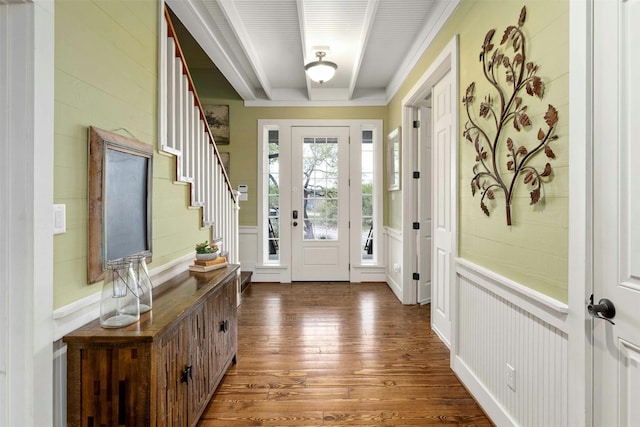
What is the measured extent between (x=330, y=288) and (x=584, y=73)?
3827mm

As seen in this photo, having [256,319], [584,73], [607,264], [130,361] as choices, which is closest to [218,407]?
[130,361]

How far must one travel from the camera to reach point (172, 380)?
1441 mm

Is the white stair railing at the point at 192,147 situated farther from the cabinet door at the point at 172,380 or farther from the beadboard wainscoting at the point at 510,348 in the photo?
the beadboard wainscoting at the point at 510,348

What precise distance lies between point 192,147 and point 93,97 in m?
1.06

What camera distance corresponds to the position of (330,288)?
4.64m

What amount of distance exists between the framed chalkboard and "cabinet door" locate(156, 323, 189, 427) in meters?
0.44

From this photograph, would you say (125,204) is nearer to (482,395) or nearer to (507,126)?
(507,126)

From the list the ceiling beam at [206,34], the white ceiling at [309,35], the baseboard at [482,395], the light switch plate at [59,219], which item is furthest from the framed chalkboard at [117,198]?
the baseboard at [482,395]

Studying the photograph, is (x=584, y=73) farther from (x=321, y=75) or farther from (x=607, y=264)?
(x=321, y=75)

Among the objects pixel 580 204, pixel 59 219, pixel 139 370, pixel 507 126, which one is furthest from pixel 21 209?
pixel 507 126

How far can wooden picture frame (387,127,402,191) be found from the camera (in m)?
4.08

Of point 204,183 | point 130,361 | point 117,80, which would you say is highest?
point 117,80

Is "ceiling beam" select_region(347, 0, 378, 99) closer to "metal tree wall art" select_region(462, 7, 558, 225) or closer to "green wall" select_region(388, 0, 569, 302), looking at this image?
"green wall" select_region(388, 0, 569, 302)

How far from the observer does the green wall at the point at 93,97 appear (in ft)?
4.27
